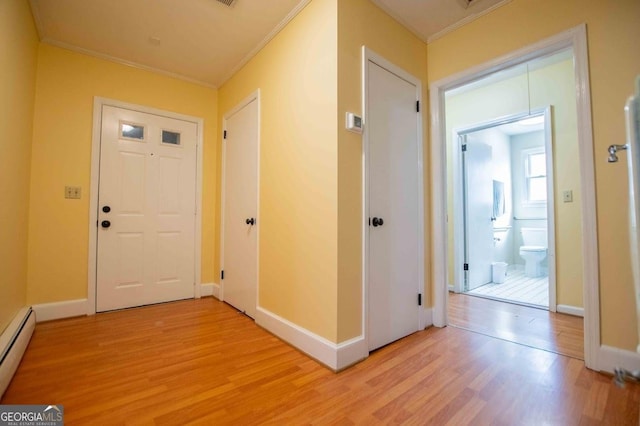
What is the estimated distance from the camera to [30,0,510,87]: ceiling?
7.25 feet

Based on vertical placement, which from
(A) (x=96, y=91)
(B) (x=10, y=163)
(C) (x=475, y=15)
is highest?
(C) (x=475, y=15)

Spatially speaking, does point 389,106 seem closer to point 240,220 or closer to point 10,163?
point 240,220

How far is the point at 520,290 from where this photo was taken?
377 centimetres

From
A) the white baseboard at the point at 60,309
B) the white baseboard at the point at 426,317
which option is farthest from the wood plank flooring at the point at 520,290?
the white baseboard at the point at 60,309

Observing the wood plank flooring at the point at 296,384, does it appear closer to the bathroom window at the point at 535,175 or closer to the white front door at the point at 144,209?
the white front door at the point at 144,209

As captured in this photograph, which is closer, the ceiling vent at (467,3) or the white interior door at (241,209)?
the ceiling vent at (467,3)

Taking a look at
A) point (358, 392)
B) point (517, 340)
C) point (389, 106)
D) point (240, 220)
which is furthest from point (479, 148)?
point (358, 392)

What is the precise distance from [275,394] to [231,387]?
27 centimetres

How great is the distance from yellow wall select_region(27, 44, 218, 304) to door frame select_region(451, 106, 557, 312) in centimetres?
411

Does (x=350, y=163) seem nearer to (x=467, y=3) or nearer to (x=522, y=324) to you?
(x=467, y=3)

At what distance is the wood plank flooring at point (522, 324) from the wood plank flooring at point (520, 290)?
270mm

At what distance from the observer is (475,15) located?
229cm

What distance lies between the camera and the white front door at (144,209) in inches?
115

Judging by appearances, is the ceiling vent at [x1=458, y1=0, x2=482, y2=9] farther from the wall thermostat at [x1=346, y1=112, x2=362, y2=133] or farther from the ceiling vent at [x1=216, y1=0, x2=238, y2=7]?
the ceiling vent at [x1=216, y1=0, x2=238, y2=7]
